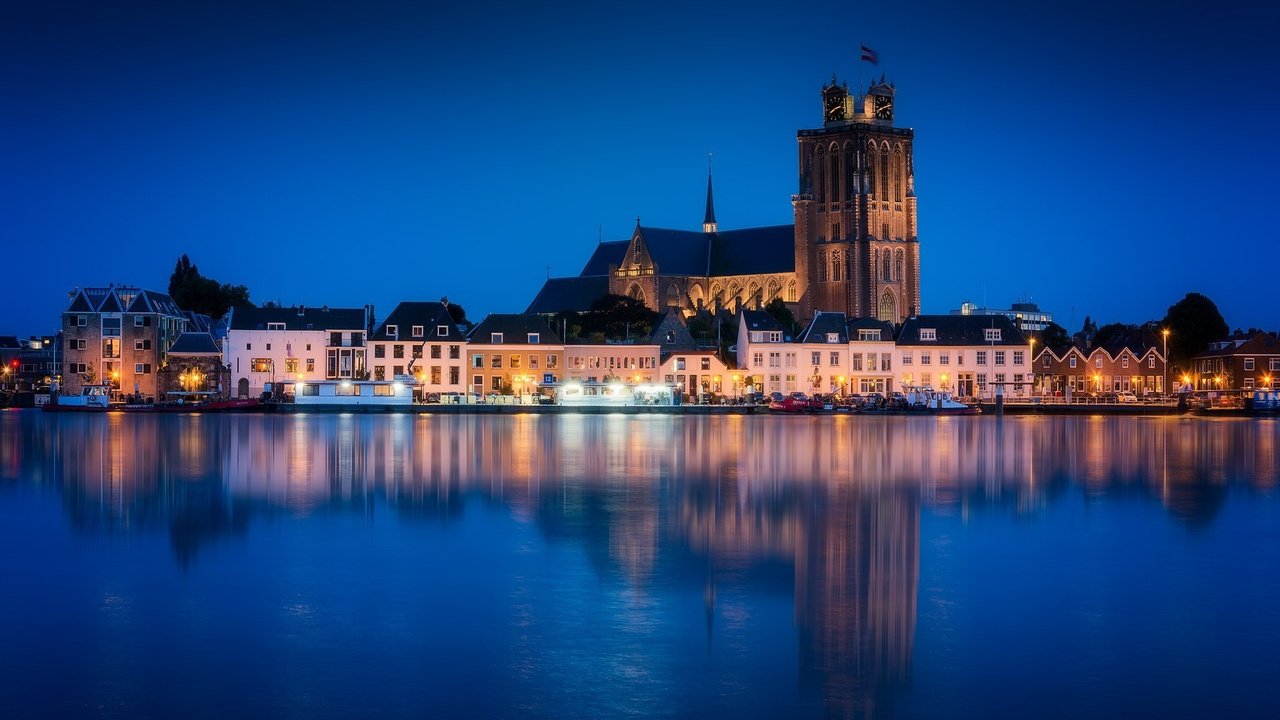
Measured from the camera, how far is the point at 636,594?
45.4 ft

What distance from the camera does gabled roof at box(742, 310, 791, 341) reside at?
94188mm

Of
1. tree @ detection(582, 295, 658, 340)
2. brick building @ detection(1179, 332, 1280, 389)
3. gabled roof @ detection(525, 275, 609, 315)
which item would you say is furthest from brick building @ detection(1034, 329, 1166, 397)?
gabled roof @ detection(525, 275, 609, 315)

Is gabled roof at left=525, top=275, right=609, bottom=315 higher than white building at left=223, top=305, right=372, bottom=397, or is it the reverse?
gabled roof at left=525, top=275, right=609, bottom=315

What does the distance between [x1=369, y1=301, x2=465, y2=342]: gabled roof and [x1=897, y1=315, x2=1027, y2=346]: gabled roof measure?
109ft

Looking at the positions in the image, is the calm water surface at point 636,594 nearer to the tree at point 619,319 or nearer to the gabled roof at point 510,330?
the gabled roof at point 510,330

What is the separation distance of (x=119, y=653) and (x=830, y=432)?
41.9 metres

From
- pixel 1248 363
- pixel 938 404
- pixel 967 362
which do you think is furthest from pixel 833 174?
pixel 938 404

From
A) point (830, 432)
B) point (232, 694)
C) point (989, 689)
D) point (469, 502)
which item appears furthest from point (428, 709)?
point (830, 432)

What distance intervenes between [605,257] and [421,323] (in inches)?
2469

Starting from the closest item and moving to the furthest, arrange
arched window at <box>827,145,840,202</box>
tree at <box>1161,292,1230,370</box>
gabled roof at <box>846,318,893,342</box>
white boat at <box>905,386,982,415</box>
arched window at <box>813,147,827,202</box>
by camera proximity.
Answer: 1. white boat at <box>905,386,982,415</box>
2. gabled roof at <box>846,318,893,342</box>
3. tree at <box>1161,292,1230,370</box>
4. arched window at <box>827,145,840,202</box>
5. arched window at <box>813,147,827,202</box>

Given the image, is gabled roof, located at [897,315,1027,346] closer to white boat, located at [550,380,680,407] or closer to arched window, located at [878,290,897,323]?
white boat, located at [550,380,680,407]

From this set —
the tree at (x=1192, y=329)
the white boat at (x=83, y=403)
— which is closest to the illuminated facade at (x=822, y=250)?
the tree at (x=1192, y=329)

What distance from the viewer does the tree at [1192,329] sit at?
11056cm

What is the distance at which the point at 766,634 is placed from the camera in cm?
1192
